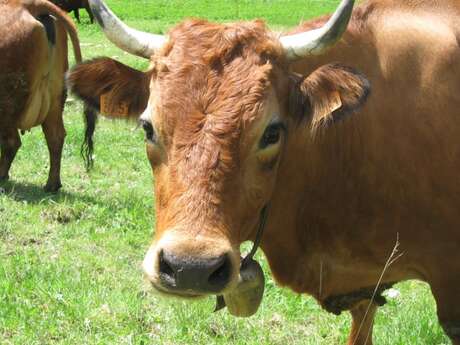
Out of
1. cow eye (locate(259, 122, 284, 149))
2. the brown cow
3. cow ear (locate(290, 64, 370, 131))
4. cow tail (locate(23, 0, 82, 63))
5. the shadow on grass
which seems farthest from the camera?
cow tail (locate(23, 0, 82, 63))

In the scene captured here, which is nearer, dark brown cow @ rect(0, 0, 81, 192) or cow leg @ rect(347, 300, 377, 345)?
cow leg @ rect(347, 300, 377, 345)

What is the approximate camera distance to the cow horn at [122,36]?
11.8 ft

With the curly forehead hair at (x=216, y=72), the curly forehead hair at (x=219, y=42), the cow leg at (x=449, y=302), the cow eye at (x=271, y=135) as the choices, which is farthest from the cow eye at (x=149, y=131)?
the cow leg at (x=449, y=302)

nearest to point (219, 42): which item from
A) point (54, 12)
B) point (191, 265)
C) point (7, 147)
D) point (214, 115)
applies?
point (214, 115)

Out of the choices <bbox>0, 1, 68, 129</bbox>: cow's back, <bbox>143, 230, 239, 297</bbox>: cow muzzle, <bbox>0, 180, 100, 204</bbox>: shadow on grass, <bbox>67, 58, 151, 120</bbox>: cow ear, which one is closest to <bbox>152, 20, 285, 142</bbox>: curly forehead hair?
<bbox>67, 58, 151, 120</bbox>: cow ear

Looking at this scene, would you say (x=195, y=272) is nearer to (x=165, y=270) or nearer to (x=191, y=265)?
(x=191, y=265)

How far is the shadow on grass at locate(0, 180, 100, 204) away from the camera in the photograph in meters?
7.66

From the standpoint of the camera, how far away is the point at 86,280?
5.56 metres

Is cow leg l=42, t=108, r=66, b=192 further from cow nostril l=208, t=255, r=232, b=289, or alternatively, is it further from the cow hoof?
cow nostril l=208, t=255, r=232, b=289

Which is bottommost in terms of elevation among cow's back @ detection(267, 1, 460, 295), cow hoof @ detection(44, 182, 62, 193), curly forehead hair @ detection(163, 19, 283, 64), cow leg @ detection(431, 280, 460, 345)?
cow hoof @ detection(44, 182, 62, 193)

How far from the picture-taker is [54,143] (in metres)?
8.55

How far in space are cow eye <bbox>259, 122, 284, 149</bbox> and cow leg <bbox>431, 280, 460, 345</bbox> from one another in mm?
1397

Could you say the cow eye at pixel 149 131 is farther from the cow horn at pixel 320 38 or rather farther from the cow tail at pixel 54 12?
the cow tail at pixel 54 12

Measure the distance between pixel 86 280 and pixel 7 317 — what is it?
0.76 m
